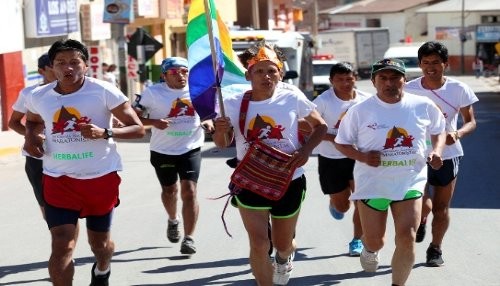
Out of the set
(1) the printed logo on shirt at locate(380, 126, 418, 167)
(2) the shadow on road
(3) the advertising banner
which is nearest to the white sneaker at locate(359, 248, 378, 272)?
(1) the printed logo on shirt at locate(380, 126, 418, 167)

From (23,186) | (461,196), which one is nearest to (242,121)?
(461,196)

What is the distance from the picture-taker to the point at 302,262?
10055mm

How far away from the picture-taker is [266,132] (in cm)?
785

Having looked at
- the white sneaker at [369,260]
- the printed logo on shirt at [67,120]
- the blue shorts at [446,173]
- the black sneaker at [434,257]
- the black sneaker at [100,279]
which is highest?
the printed logo on shirt at [67,120]

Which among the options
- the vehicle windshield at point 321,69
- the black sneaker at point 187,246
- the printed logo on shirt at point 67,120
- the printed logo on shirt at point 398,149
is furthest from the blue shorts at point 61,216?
the vehicle windshield at point 321,69

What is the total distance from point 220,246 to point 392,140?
3523 millimetres

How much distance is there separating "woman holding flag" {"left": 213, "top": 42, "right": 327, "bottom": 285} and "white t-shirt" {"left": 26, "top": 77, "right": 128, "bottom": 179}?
748 millimetres

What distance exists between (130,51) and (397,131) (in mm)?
25959

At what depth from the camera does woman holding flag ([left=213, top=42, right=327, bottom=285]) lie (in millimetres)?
7723

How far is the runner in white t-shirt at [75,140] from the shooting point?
24.8 feet

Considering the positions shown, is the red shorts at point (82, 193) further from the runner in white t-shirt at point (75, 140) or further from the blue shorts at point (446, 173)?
the blue shorts at point (446, 173)

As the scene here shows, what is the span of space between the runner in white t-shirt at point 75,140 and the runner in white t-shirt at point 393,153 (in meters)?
1.49

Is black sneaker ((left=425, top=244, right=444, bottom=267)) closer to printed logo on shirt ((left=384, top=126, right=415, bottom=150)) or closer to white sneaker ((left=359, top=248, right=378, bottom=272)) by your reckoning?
white sneaker ((left=359, top=248, right=378, bottom=272))

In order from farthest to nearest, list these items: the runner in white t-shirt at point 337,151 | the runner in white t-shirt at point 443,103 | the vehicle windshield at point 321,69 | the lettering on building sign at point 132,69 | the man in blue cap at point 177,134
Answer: the vehicle windshield at point 321,69 < the lettering on building sign at point 132,69 < the man in blue cap at point 177,134 < the runner in white t-shirt at point 337,151 < the runner in white t-shirt at point 443,103
